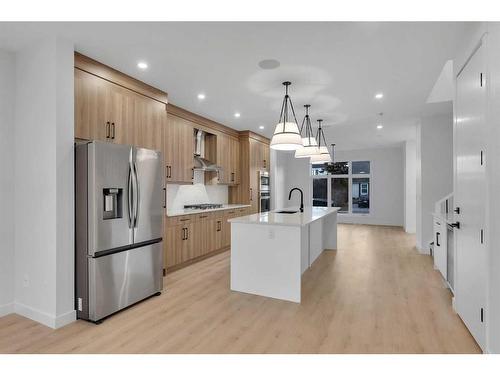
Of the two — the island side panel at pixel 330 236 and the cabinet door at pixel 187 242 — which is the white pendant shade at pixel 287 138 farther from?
the island side panel at pixel 330 236

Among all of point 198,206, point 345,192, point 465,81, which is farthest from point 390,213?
point 465,81

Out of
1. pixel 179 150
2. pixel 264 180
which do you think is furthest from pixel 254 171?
pixel 179 150

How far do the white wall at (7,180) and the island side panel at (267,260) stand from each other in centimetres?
239

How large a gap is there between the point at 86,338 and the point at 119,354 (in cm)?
47

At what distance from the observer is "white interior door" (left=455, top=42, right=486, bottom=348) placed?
2.22 meters

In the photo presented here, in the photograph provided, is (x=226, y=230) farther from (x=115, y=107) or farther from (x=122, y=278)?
(x=115, y=107)

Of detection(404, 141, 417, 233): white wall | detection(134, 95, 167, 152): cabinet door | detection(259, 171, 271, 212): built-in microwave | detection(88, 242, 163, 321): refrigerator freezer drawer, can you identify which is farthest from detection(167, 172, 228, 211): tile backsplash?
detection(404, 141, 417, 233): white wall

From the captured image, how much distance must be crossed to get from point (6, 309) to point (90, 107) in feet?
7.45

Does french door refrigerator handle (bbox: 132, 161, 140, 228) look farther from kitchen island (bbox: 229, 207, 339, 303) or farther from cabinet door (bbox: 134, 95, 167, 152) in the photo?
kitchen island (bbox: 229, 207, 339, 303)

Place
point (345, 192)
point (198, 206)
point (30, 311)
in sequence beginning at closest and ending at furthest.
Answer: point (30, 311)
point (198, 206)
point (345, 192)

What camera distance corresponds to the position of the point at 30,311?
9.34ft
